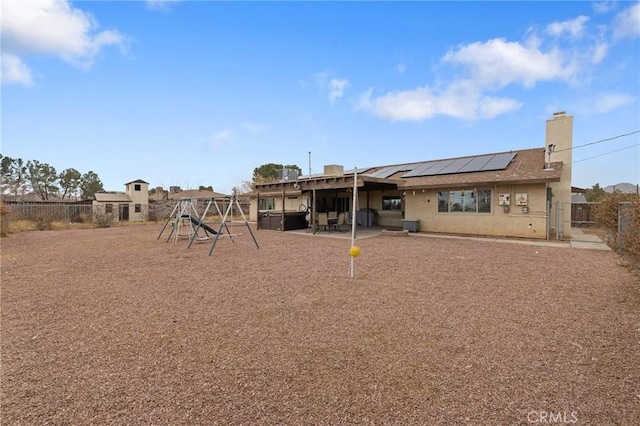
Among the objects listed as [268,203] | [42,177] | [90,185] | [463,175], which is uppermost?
[42,177]

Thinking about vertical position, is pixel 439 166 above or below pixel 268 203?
above

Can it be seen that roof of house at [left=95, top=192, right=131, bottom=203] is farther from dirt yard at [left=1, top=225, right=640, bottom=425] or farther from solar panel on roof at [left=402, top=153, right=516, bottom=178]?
solar panel on roof at [left=402, top=153, right=516, bottom=178]

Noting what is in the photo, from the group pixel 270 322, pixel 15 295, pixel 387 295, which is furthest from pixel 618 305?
pixel 15 295

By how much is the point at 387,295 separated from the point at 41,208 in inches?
899

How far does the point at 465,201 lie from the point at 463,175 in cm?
121

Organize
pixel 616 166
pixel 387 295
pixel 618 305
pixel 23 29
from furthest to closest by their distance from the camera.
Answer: pixel 616 166
pixel 23 29
pixel 387 295
pixel 618 305

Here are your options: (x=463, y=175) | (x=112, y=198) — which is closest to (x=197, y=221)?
(x=463, y=175)

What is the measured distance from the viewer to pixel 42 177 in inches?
1484

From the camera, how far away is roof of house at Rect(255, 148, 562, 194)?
480 inches

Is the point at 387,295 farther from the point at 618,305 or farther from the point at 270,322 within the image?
the point at 618,305

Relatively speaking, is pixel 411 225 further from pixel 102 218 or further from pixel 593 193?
pixel 593 193

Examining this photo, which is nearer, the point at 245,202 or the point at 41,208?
the point at 41,208

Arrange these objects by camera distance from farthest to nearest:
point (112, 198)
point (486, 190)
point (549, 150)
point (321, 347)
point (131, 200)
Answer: point (131, 200)
point (112, 198)
point (486, 190)
point (549, 150)
point (321, 347)

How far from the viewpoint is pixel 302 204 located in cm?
2078
